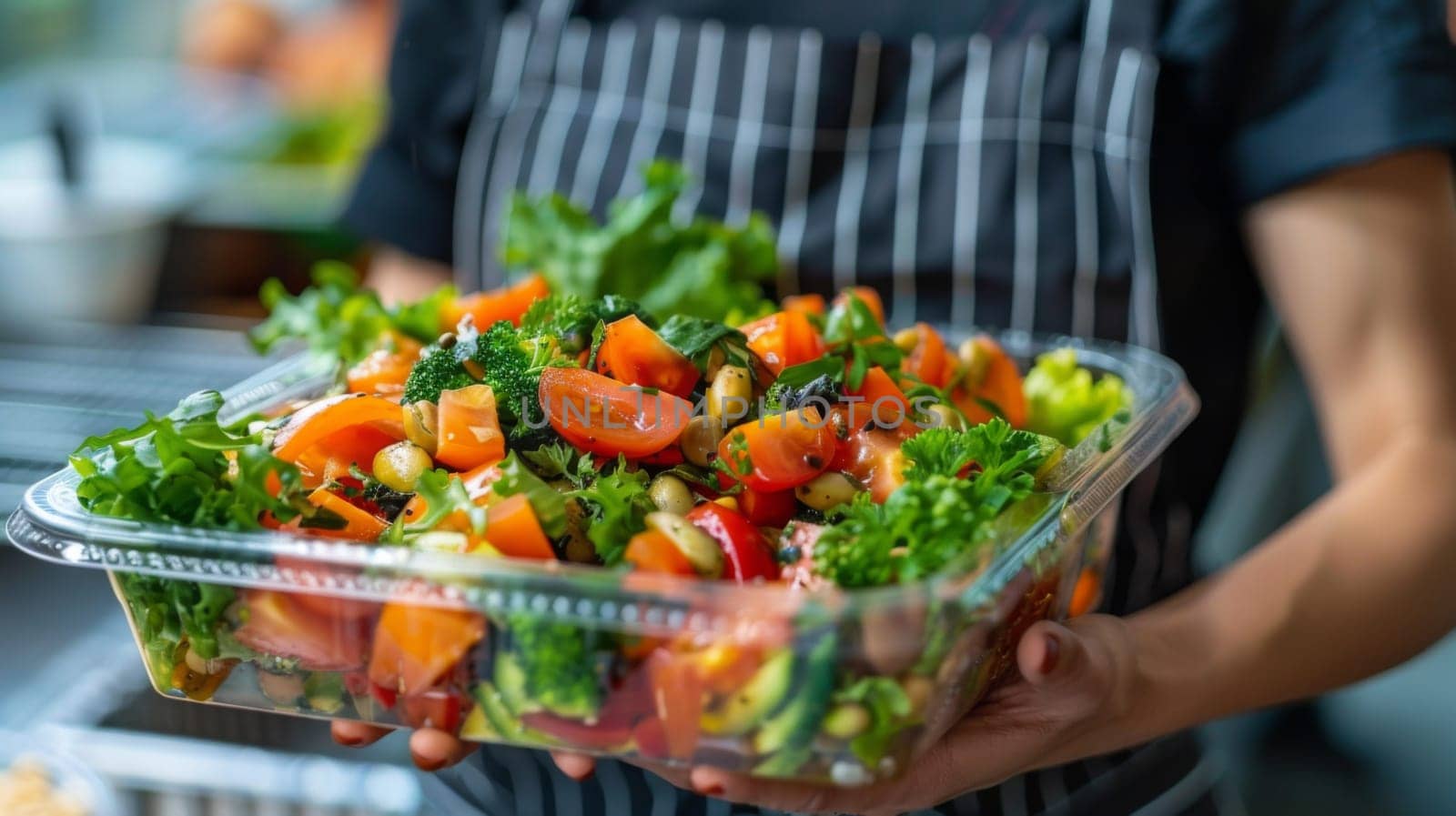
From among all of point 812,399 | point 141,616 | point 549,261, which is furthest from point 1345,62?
point 141,616

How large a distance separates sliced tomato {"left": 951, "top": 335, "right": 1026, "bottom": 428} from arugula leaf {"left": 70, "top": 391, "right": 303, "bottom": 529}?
0.57 meters

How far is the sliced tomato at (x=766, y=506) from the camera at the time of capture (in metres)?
0.86

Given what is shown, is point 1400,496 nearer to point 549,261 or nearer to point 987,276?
point 987,276

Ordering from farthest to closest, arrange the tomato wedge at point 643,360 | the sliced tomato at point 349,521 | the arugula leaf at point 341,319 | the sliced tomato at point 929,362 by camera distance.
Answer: the arugula leaf at point 341,319
the sliced tomato at point 929,362
the tomato wedge at point 643,360
the sliced tomato at point 349,521

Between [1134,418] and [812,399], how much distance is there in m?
0.35

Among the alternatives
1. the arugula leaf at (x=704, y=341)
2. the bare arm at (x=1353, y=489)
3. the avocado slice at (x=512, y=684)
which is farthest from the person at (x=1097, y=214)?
the arugula leaf at (x=704, y=341)

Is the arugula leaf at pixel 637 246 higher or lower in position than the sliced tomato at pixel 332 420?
lower

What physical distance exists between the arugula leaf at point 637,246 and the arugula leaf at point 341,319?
5.8 inches

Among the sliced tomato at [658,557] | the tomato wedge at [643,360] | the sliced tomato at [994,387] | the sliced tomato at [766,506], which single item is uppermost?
the tomato wedge at [643,360]

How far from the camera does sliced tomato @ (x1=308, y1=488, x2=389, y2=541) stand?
82 centimetres

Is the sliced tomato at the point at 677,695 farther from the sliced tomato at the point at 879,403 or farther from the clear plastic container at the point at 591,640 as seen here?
the sliced tomato at the point at 879,403

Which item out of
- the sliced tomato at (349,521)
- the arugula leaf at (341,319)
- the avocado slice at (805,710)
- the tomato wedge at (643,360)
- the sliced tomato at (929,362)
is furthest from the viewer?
the arugula leaf at (341,319)

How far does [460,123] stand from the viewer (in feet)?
5.43

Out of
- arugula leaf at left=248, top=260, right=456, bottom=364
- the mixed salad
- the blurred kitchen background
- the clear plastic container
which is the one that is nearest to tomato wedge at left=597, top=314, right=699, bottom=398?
the mixed salad
